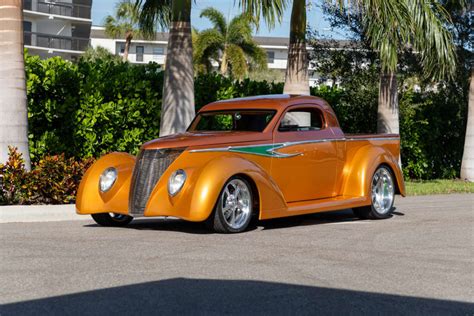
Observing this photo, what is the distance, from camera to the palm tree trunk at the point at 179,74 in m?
17.0

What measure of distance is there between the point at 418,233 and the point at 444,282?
3693 mm

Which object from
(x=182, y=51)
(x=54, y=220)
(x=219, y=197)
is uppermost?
(x=182, y=51)

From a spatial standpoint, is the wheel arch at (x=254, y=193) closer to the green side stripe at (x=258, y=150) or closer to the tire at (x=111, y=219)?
the green side stripe at (x=258, y=150)

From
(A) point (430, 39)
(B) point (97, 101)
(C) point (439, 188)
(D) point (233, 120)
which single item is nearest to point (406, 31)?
(A) point (430, 39)

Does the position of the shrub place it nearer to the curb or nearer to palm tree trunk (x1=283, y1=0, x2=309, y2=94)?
the curb

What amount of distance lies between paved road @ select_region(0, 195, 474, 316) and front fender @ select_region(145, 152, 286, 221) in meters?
0.33

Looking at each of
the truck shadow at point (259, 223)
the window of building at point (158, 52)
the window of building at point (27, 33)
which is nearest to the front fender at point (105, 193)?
the truck shadow at point (259, 223)

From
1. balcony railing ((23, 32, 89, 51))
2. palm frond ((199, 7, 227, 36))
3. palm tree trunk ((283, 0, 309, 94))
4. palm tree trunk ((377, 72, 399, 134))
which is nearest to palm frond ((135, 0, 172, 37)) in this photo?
palm tree trunk ((283, 0, 309, 94))

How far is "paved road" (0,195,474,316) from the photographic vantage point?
6609 mm

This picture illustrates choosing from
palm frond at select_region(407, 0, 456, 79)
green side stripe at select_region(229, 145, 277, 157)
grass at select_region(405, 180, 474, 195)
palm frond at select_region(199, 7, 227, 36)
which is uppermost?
palm frond at select_region(199, 7, 227, 36)

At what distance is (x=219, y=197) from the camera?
1073cm

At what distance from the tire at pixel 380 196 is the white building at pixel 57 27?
176 feet

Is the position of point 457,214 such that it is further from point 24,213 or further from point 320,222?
point 24,213

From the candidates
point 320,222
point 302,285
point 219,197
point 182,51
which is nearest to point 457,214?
point 320,222
